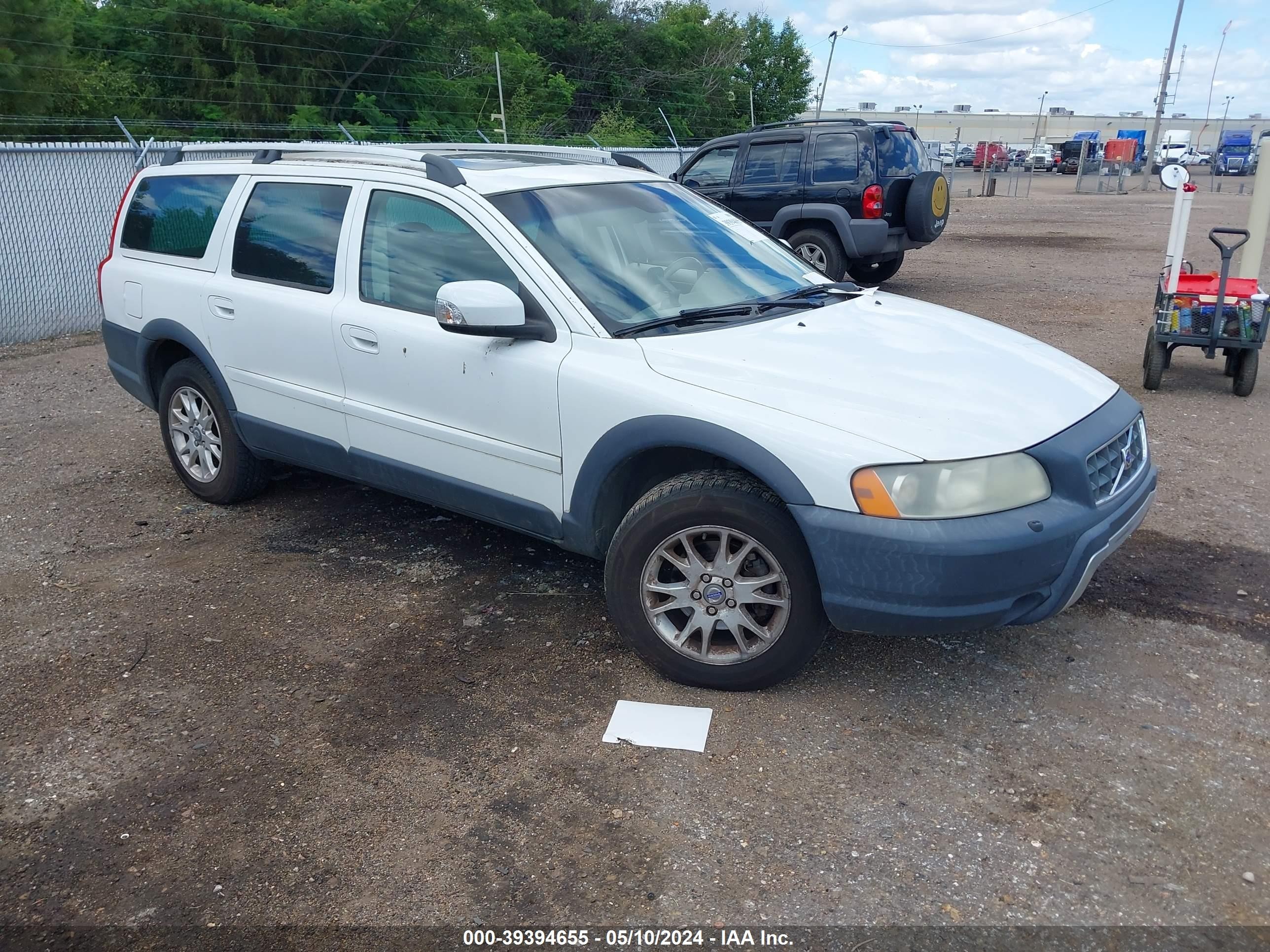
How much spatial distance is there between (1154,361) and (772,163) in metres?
5.62

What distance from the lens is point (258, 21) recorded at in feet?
52.1

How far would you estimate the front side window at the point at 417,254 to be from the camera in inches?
164

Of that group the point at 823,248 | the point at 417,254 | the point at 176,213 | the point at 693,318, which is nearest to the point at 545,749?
the point at 693,318

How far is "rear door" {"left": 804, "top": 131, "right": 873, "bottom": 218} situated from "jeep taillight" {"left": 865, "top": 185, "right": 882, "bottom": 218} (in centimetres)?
5

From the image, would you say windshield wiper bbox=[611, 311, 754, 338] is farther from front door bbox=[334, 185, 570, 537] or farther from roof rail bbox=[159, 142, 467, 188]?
roof rail bbox=[159, 142, 467, 188]

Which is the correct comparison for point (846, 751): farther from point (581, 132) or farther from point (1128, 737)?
point (581, 132)

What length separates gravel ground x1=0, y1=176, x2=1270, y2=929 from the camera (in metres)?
2.79

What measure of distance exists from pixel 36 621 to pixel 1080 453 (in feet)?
13.6

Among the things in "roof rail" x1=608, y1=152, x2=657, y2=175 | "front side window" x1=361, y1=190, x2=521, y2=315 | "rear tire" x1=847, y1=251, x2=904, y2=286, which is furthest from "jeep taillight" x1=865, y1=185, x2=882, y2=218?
"front side window" x1=361, y1=190, x2=521, y2=315

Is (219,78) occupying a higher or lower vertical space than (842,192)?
higher

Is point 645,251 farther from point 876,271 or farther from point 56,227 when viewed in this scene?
point 876,271

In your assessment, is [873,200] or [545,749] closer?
[545,749]

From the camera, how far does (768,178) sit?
12.1 m

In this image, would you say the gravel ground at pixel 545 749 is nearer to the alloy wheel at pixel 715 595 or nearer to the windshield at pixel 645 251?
the alloy wheel at pixel 715 595
